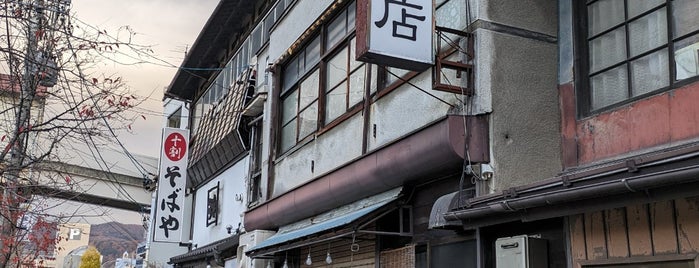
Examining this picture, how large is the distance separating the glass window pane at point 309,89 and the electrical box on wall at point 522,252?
7039 mm

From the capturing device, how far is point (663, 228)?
6.16 metres

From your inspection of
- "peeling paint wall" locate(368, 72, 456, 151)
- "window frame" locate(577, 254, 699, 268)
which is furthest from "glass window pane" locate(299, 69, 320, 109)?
"window frame" locate(577, 254, 699, 268)

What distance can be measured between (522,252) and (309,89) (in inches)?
309

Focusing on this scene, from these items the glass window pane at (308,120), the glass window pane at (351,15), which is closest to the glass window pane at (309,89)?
the glass window pane at (308,120)

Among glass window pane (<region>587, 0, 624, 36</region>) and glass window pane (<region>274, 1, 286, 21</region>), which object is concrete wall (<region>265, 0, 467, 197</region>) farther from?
glass window pane (<region>274, 1, 286, 21</region>)

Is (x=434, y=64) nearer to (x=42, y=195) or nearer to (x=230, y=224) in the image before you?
(x=42, y=195)

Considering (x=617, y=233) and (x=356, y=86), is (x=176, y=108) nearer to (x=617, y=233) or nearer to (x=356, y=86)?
(x=356, y=86)

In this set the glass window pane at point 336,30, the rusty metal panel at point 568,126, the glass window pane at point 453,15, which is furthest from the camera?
the glass window pane at point 336,30

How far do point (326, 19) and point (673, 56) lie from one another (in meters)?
7.77

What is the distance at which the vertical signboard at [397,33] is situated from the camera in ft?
27.0

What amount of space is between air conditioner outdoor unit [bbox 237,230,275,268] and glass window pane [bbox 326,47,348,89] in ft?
13.1

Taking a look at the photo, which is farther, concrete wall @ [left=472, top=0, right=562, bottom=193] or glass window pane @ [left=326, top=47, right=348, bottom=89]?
glass window pane @ [left=326, top=47, right=348, bottom=89]

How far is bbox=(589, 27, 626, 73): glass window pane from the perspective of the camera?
7473mm

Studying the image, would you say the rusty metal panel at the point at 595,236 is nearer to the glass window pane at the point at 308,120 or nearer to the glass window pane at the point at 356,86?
the glass window pane at the point at 356,86
